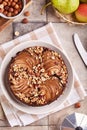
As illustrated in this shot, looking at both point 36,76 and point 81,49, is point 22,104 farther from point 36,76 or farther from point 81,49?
point 81,49

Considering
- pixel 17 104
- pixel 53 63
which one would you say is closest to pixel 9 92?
pixel 17 104

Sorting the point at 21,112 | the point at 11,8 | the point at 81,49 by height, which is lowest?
the point at 21,112

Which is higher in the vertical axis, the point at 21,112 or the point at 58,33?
the point at 58,33

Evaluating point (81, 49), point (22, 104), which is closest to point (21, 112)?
point (22, 104)

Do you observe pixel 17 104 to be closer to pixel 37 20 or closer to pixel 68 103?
pixel 68 103

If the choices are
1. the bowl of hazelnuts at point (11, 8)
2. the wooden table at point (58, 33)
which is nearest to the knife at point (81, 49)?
the wooden table at point (58, 33)

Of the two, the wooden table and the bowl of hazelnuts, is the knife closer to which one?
the wooden table
